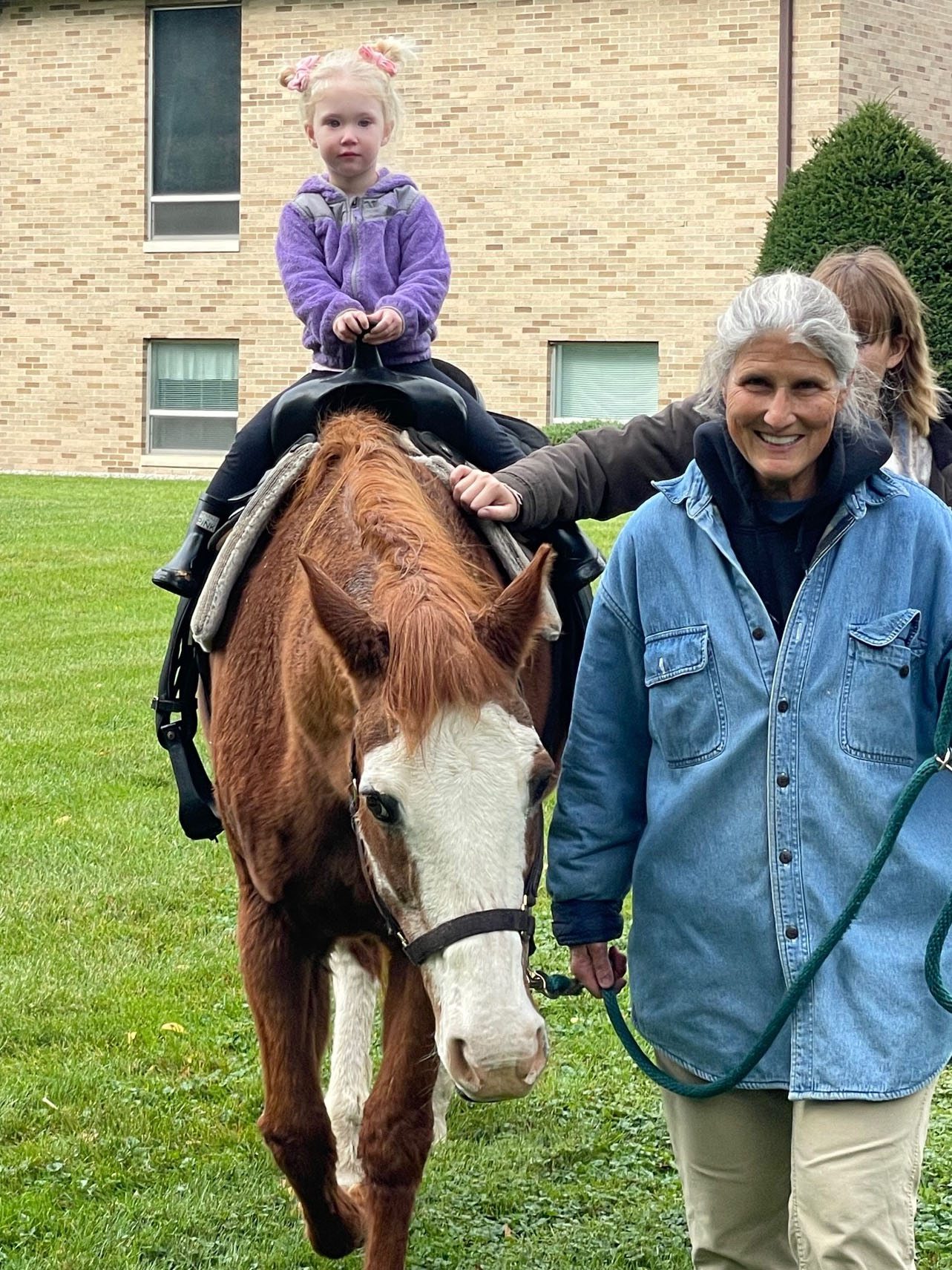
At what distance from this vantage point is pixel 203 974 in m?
5.45

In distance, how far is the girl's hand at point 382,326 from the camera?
14.1ft

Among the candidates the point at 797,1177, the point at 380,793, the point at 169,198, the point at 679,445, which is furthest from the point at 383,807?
the point at 169,198

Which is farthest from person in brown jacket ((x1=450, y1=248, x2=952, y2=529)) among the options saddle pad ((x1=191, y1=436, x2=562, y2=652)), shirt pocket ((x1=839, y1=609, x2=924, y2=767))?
shirt pocket ((x1=839, y1=609, x2=924, y2=767))

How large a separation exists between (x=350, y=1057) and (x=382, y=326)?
199cm

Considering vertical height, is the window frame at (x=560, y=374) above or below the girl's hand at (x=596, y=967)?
above

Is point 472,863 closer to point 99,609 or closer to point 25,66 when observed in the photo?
point 99,609

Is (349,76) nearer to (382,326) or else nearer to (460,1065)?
(382,326)

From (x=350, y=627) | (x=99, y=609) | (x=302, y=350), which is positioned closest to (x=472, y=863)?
(x=350, y=627)

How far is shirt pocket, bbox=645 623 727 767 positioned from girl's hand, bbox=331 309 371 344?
5.09ft

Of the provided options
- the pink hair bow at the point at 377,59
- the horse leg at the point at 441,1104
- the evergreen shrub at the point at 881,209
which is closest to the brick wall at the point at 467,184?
the evergreen shrub at the point at 881,209

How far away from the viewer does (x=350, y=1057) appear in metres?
4.62

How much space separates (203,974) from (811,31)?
626 inches

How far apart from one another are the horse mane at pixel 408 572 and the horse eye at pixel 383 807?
102mm

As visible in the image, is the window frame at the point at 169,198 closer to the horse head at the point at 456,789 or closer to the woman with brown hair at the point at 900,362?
the woman with brown hair at the point at 900,362
